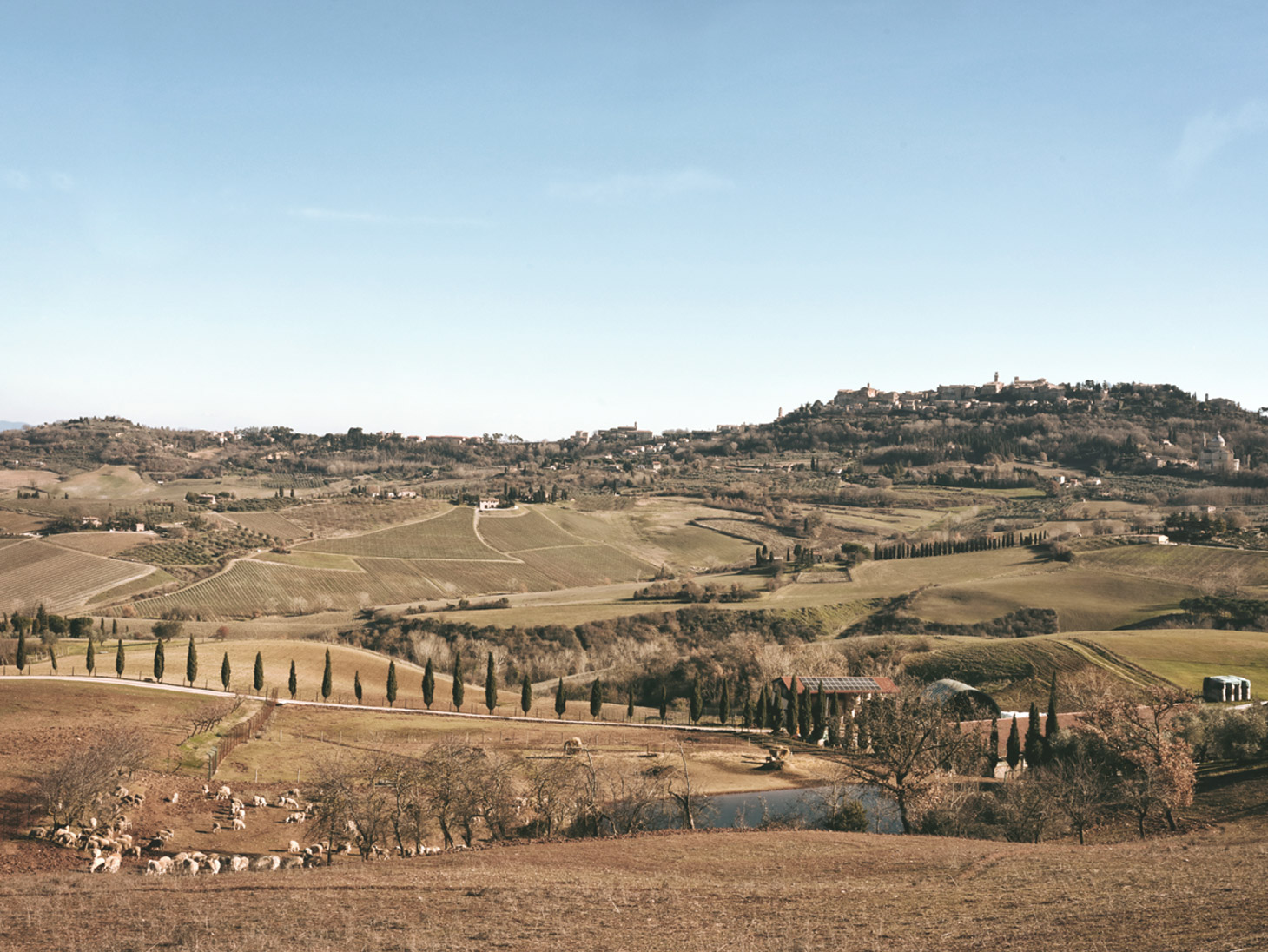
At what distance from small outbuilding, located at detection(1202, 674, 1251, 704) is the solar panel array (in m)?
23.4

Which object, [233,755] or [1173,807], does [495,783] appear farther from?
[1173,807]

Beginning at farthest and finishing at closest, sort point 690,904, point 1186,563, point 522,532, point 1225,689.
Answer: point 522,532, point 1186,563, point 1225,689, point 690,904

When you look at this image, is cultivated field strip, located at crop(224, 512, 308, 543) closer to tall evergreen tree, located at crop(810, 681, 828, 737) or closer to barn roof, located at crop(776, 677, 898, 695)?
barn roof, located at crop(776, 677, 898, 695)

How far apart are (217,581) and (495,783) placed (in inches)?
3618

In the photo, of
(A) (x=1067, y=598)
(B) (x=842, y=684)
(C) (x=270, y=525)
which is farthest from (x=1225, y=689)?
(C) (x=270, y=525)

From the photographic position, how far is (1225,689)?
63406 mm

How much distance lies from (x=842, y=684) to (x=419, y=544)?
89025 mm

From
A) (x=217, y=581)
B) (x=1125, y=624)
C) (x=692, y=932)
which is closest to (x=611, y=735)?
(x=692, y=932)

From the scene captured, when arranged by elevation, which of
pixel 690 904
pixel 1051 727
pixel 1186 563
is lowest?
pixel 1051 727

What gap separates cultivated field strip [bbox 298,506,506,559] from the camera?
5443 inches

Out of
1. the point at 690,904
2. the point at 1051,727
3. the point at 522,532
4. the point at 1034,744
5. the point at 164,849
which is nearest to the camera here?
the point at 690,904

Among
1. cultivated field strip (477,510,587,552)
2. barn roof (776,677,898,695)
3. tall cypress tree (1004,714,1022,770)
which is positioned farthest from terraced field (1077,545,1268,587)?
cultivated field strip (477,510,587,552)

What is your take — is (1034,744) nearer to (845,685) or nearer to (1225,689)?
(845,685)

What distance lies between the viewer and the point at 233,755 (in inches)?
1893
